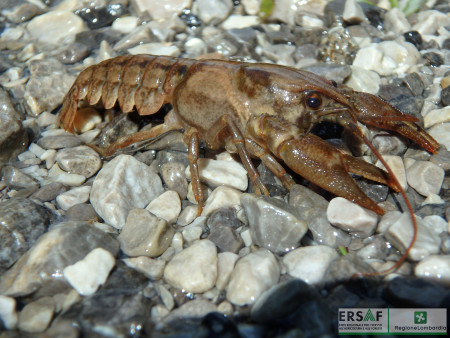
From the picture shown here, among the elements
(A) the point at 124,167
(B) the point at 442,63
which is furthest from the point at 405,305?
(B) the point at 442,63

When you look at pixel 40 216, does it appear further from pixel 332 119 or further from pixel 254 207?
pixel 332 119

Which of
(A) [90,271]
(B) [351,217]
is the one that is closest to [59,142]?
(A) [90,271]

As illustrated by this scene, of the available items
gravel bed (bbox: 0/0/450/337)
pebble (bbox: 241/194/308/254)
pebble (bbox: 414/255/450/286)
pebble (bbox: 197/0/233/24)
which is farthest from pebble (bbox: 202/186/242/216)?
pebble (bbox: 197/0/233/24)

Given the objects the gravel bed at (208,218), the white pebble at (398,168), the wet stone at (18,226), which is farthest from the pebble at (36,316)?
the white pebble at (398,168)

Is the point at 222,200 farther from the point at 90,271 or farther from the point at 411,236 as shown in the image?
the point at 411,236

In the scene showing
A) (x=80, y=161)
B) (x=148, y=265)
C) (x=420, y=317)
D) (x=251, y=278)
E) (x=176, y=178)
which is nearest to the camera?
(x=420, y=317)

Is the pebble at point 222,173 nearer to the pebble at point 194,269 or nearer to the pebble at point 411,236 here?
the pebble at point 194,269
